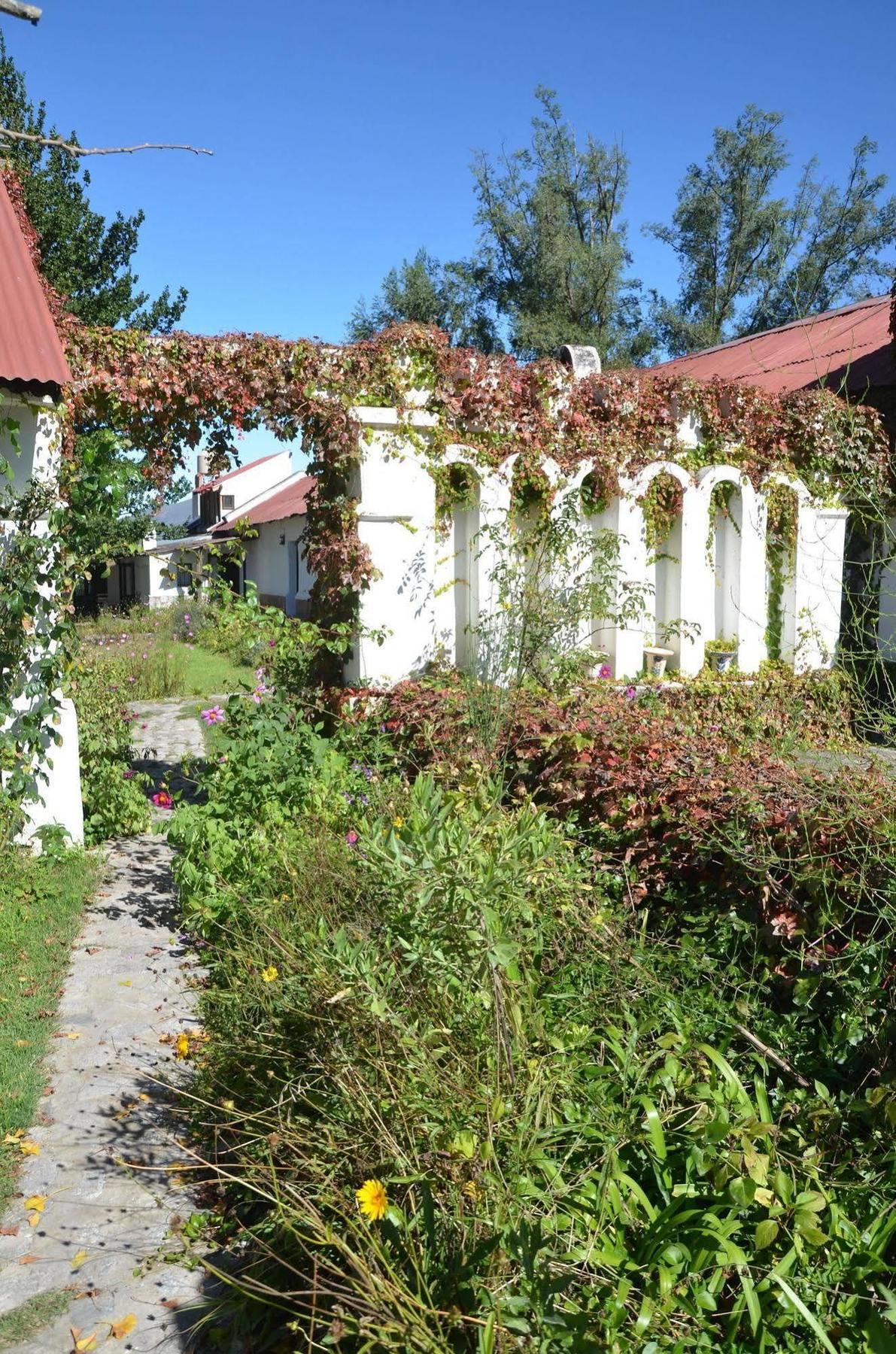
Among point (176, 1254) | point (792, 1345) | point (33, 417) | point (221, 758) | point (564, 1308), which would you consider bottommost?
point (176, 1254)

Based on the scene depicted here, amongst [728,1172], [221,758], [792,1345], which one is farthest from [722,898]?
[221,758]

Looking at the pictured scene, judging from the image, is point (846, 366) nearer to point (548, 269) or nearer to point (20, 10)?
point (20, 10)

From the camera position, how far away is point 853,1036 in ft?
9.82

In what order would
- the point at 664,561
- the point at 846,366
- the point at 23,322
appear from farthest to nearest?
the point at 846,366 < the point at 664,561 < the point at 23,322

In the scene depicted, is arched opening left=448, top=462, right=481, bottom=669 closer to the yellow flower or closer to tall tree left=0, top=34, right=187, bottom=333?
the yellow flower

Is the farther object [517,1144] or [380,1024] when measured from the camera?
[380,1024]

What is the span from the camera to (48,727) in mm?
6098

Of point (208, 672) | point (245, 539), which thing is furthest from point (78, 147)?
point (245, 539)

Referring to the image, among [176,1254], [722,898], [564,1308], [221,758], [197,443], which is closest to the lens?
[564,1308]

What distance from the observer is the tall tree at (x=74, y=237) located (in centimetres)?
1648

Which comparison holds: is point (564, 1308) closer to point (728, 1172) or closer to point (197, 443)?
point (728, 1172)

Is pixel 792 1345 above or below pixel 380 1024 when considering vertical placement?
below

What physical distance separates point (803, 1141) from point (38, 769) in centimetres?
475

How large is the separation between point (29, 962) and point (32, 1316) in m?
2.38
